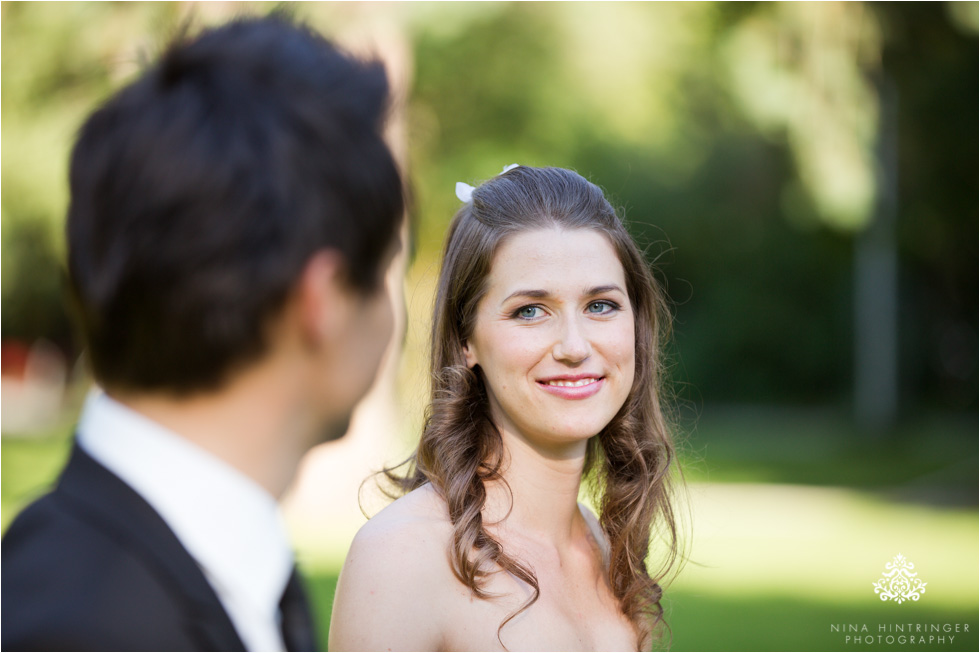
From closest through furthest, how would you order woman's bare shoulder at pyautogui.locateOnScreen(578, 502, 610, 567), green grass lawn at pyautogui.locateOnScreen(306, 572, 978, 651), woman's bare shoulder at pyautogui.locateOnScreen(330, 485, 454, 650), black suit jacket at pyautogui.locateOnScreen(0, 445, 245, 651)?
black suit jacket at pyautogui.locateOnScreen(0, 445, 245, 651) → woman's bare shoulder at pyautogui.locateOnScreen(330, 485, 454, 650) → woman's bare shoulder at pyautogui.locateOnScreen(578, 502, 610, 567) → green grass lawn at pyautogui.locateOnScreen(306, 572, 978, 651)

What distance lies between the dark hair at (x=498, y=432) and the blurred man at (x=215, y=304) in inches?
60.2

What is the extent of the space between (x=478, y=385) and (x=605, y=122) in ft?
82.7

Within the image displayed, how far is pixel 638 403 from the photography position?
3.54 m

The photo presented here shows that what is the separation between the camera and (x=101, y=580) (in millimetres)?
1182

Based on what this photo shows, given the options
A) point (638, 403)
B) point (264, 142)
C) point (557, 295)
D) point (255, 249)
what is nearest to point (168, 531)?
point (255, 249)

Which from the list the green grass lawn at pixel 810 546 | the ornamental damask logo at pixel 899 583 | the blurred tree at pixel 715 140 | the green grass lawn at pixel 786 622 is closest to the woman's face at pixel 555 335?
the blurred tree at pixel 715 140

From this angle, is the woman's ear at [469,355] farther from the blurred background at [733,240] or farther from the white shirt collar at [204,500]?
the white shirt collar at [204,500]

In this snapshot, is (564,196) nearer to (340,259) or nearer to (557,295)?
(557,295)

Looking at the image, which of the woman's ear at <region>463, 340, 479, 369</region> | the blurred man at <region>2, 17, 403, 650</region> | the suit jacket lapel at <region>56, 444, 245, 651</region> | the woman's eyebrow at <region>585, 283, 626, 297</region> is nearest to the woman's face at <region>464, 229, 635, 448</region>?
the woman's eyebrow at <region>585, 283, 626, 297</region>

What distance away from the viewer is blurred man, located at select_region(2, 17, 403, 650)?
1265 millimetres

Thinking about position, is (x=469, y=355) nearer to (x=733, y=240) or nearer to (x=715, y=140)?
(x=715, y=140)

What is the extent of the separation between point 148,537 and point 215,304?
0.32 metres

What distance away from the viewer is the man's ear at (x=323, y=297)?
134 centimetres

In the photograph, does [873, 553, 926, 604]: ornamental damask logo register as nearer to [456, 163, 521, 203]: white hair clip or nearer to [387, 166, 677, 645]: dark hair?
[387, 166, 677, 645]: dark hair
